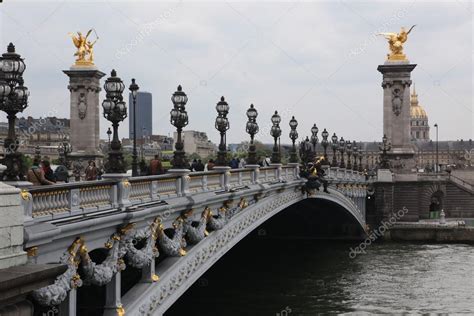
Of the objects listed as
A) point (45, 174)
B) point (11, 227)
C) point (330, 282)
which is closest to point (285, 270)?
point (330, 282)

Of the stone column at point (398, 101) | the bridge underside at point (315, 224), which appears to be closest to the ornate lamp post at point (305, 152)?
the bridge underside at point (315, 224)

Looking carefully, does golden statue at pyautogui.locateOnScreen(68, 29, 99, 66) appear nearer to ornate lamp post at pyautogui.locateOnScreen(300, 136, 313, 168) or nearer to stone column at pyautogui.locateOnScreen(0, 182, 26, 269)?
ornate lamp post at pyautogui.locateOnScreen(300, 136, 313, 168)

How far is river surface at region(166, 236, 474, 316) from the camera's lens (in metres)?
32.7

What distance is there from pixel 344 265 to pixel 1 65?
37.4 meters

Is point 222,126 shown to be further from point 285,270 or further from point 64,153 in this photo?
point 285,270

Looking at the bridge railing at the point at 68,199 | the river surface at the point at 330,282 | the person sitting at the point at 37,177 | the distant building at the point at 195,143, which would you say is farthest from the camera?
the distant building at the point at 195,143

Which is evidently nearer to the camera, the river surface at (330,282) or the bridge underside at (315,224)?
the river surface at (330,282)

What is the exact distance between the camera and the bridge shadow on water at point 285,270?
32.4 metres

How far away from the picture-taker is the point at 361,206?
213 ft

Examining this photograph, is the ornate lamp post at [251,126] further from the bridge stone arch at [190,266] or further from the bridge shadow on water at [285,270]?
the bridge shadow on water at [285,270]

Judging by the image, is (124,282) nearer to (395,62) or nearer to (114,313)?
(114,313)

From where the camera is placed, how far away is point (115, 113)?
15.7m

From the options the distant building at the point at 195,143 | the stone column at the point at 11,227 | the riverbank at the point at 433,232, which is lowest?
the riverbank at the point at 433,232

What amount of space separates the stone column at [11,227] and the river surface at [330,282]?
19.7m
